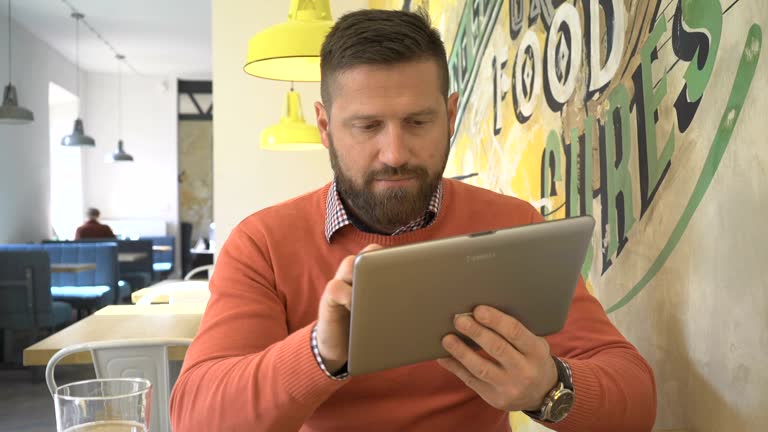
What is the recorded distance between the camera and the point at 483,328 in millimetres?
908

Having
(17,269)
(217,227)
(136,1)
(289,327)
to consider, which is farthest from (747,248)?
(136,1)

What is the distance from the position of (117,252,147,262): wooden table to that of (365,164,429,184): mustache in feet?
23.9

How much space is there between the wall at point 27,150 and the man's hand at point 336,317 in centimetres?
870

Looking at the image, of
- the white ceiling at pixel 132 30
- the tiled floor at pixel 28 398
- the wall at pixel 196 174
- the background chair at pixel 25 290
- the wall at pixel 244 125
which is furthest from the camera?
the wall at pixel 196 174

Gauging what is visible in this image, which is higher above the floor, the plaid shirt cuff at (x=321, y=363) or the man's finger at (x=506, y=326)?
the man's finger at (x=506, y=326)

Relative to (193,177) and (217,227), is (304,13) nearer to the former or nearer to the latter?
(217,227)

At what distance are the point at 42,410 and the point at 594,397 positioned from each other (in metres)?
4.57

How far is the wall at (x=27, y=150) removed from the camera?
8.70 metres

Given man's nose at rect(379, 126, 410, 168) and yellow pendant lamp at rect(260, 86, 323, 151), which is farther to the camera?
yellow pendant lamp at rect(260, 86, 323, 151)

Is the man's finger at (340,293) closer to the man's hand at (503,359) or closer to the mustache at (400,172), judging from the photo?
the man's hand at (503,359)

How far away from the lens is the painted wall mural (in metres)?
1.02

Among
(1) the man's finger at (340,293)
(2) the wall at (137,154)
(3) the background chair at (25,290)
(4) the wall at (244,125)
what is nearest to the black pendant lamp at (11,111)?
(3) the background chair at (25,290)

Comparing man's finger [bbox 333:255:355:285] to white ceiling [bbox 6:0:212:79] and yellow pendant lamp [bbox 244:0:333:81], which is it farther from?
white ceiling [bbox 6:0:212:79]

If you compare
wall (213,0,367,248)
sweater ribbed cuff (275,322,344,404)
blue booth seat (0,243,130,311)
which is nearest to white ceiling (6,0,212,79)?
blue booth seat (0,243,130,311)
